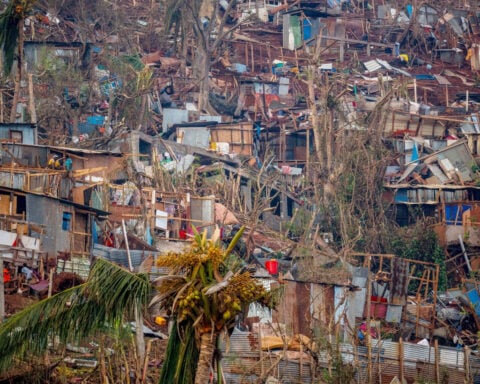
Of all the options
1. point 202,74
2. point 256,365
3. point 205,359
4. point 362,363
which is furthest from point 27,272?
point 202,74

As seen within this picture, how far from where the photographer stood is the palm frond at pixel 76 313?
985 cm

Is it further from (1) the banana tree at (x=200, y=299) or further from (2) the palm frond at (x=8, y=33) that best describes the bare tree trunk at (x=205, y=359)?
(2) the palm frond at (x=8, y=33)

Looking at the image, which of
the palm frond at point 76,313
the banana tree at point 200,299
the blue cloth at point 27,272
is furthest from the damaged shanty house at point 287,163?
the palm frond at point 76,313

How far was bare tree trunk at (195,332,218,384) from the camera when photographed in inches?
384

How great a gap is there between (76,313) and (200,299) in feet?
3.38

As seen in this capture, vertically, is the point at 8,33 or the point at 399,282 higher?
the point at 8,33

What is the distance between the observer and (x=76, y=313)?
9.91 metres

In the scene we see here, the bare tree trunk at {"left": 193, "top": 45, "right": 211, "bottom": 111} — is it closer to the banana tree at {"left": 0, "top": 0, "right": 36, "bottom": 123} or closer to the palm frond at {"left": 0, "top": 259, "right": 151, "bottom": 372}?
the banana tree at {"left": 0, "top": 0, "right": 36, "bottom": 123}

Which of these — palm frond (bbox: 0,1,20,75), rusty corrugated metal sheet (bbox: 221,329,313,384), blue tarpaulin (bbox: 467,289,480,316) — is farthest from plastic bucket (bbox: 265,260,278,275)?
palm frond (bbox: 0,1,20,75)

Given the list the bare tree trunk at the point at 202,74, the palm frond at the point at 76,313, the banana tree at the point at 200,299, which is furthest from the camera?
the bare tree trunk at the point at 202,74

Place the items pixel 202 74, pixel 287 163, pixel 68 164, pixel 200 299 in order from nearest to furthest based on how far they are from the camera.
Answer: pixel 200 299 < pixel 68 164 < pixel 287 163 < pixel 202 74

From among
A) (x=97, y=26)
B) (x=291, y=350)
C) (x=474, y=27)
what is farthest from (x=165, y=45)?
(x=291, y=350)

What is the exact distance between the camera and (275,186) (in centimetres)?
3312

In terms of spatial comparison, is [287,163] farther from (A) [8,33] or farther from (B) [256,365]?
(B) [256,365]
